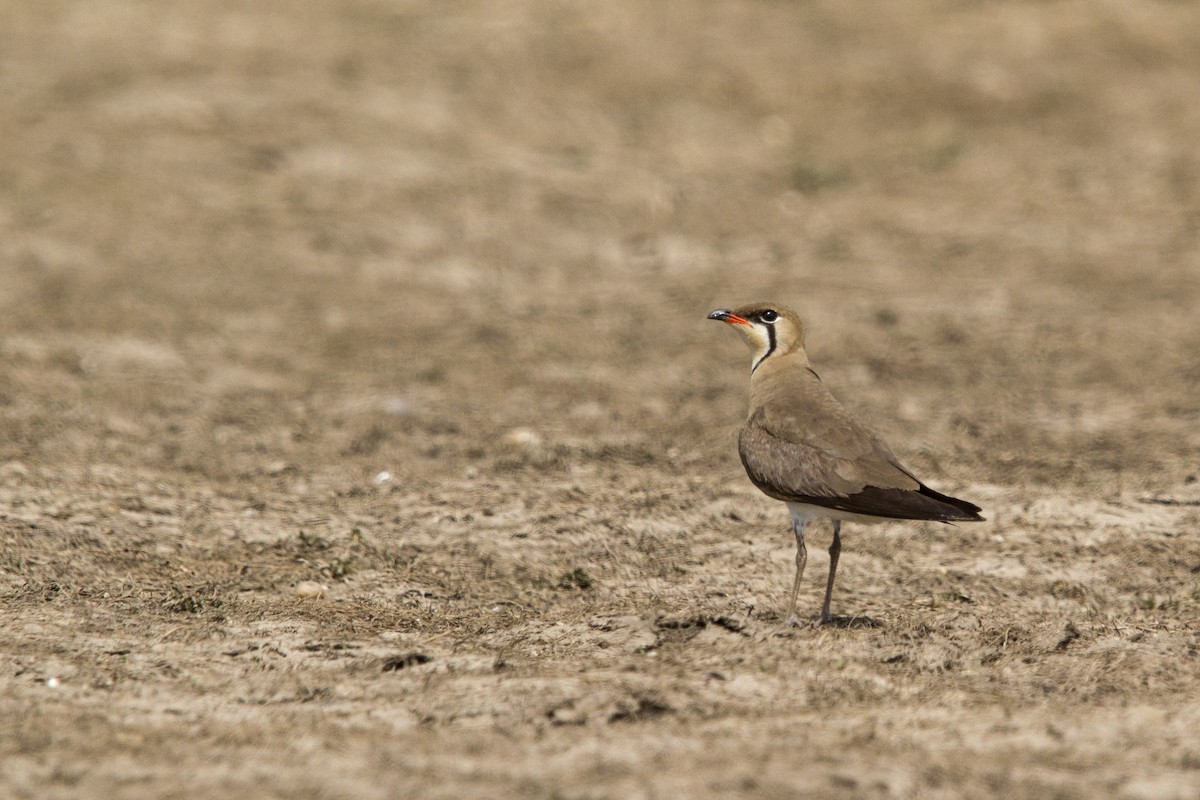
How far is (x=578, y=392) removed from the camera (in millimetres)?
10445

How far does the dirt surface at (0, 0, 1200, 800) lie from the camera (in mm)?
5578

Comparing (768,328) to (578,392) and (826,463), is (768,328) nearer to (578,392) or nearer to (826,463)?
(826,463)

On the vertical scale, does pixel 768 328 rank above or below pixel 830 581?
above

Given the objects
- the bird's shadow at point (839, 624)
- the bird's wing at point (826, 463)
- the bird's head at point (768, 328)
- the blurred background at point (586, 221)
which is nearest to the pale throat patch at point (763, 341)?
the bird's head at point (768, 328)

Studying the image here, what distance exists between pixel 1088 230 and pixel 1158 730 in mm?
9322

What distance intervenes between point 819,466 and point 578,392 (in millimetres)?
4097

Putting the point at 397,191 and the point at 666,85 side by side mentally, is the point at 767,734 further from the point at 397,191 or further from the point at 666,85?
the point at 666,85

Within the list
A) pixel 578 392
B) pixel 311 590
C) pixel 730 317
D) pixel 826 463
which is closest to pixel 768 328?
pixel 730 317

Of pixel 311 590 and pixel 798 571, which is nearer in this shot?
pixel 798 571

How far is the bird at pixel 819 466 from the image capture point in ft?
20.6

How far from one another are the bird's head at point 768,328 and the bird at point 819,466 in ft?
0.30

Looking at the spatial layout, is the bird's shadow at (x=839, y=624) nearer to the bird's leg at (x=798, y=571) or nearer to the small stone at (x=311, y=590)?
the bird's leg at (x=798, y=571)

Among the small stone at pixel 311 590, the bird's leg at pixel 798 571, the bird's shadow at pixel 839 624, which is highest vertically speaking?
the bird's leg at pixel 798 571

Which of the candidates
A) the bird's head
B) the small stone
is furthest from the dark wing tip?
the small stone
